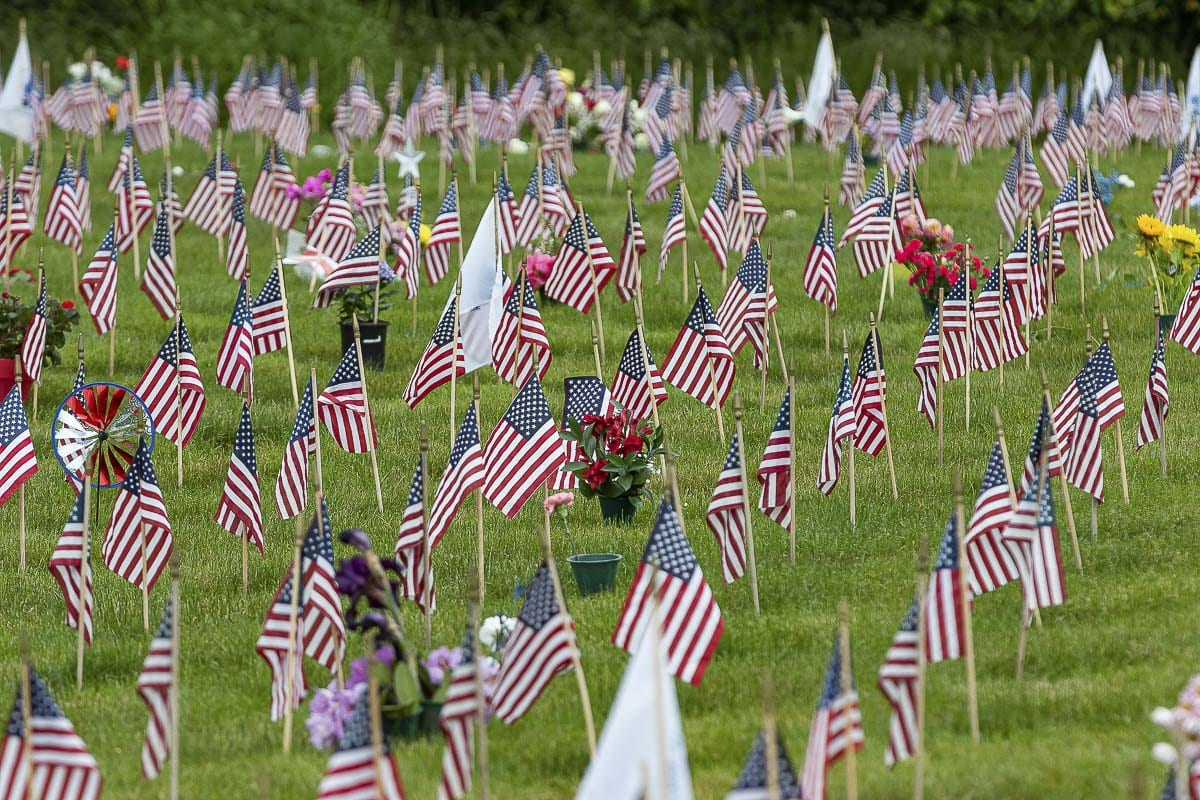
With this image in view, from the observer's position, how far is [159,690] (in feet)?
27.9

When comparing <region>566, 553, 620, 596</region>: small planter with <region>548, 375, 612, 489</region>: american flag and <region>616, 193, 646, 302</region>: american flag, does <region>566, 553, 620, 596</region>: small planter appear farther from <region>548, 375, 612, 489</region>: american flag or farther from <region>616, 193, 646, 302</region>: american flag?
<region>616, 193, 646, 302</region>: american flag

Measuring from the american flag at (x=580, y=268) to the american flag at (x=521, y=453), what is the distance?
17.9 feet

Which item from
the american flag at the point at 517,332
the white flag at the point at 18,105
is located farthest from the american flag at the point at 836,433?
the white flag at the point at 18,105

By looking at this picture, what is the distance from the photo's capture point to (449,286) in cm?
2220

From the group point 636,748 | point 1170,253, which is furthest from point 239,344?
point 1170,253

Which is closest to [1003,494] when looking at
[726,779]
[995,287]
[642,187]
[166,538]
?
[726,779]

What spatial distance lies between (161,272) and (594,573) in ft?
23.9

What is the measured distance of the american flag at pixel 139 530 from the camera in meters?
11.2

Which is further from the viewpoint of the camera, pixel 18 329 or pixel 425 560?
pixel 18 329

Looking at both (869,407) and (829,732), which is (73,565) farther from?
(869,407)

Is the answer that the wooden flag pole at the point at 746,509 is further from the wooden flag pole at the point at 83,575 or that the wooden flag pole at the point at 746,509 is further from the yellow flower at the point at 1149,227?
the yellow flower at the point at 1149,227

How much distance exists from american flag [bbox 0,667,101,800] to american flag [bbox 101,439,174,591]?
3430 mm

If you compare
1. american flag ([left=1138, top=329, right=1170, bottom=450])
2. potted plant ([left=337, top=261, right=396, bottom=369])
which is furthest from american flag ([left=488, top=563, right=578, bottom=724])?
potted plant ([left=337, top=261, right=396, bottom=369])

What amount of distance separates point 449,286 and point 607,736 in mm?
15404
